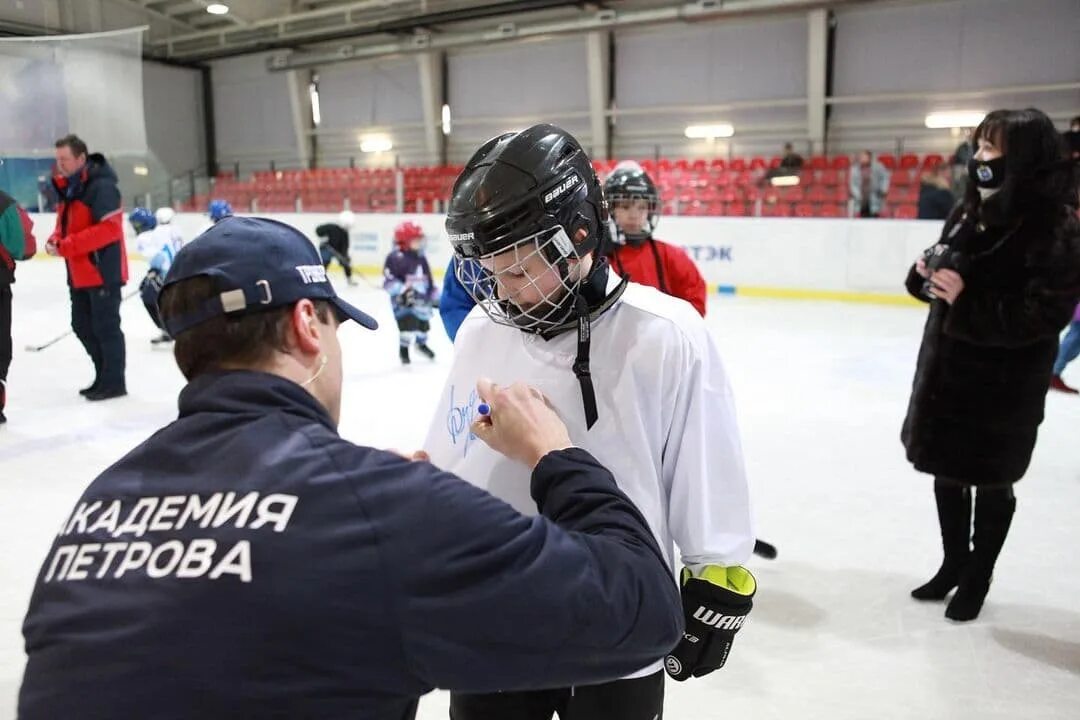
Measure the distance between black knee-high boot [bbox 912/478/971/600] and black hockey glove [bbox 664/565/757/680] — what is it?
63.7 inches

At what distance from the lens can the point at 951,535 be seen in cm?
271

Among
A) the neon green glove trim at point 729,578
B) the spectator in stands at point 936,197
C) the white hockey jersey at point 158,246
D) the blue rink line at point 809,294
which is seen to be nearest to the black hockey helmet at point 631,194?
the neon green glove trim at point 729,578

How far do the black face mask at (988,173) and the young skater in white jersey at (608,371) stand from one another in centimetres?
153

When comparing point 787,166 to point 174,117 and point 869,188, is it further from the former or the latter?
point 174,117

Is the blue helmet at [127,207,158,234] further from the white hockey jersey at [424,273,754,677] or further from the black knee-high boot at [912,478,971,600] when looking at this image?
the white hockey jersey at [424,273,754,677]

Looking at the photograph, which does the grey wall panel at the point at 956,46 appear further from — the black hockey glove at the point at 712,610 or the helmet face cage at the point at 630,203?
the black hockey glove at the point at 712,610

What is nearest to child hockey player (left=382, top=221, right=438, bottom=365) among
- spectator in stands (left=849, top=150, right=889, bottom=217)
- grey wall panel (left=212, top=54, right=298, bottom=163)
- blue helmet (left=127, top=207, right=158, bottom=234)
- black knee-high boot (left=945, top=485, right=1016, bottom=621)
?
blue helmet (left=127, top=207, right=158, bottom=234)

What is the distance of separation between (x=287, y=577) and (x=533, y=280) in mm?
584

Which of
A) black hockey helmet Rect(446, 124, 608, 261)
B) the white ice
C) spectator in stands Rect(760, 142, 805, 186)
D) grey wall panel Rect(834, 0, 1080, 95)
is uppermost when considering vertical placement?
grey wall panel Rect(834, 0, 1080, 95)

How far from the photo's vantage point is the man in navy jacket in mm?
727

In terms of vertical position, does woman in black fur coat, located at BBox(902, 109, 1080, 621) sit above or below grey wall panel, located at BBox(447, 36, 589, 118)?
below

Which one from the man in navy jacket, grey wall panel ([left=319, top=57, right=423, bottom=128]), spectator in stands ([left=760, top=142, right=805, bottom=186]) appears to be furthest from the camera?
grey wall panel ([left=319, top=57, right=423, bottom=128])

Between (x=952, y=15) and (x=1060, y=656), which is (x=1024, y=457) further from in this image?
(x=952, y=15)
